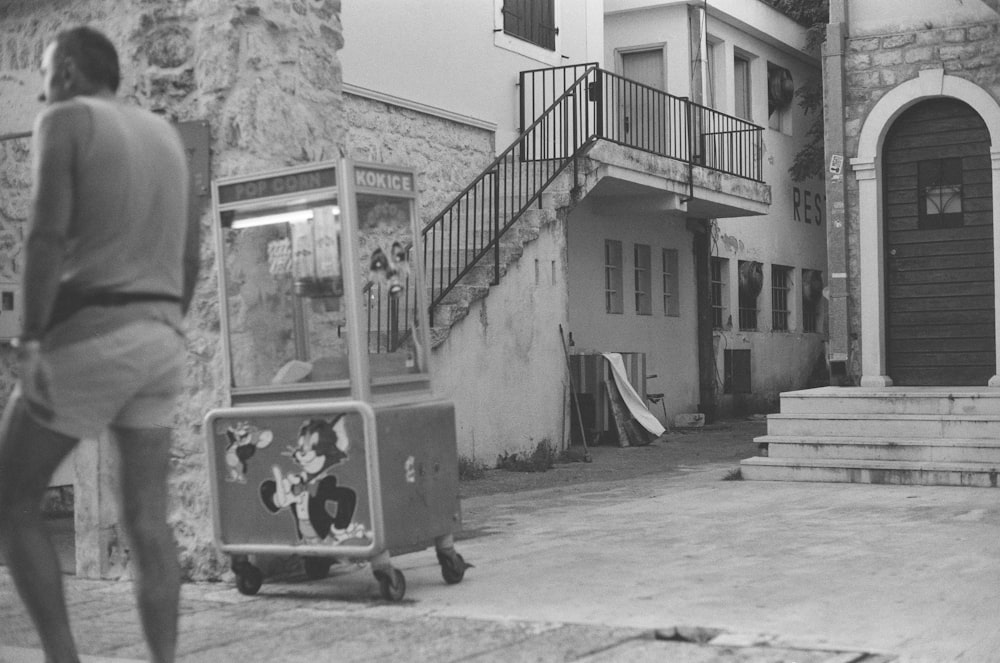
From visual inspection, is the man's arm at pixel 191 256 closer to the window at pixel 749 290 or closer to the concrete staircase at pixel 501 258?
the concrete staircase at pixel 501 258

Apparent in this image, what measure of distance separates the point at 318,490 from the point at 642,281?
15.3 meters

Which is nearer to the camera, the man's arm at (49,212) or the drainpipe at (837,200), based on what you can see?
the man's arm at (49,212)

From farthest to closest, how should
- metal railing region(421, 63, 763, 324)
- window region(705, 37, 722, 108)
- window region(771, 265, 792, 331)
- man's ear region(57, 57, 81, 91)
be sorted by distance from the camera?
window region(771, 265, 792, 331) < window region(705, 37, 722, 108) < metal railing region(421, 63, 763, 324) < man's ear region(57, 57, 81, 91)

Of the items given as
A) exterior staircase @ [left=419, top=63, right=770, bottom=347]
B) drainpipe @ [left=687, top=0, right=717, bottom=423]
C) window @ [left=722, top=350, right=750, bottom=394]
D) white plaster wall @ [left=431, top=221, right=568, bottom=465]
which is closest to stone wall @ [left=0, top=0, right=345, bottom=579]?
exterior staircase @ [left=419, top=63, right=770, bottom=347]

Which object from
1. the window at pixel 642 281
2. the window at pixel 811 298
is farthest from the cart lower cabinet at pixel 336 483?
the window at pixel 811 298

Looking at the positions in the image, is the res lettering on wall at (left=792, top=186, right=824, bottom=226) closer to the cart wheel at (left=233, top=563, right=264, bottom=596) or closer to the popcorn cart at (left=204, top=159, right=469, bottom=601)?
the popcorn cart at (left=204, top=159, right=469, bottom=601)

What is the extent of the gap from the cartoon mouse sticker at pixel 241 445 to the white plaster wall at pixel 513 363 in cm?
689

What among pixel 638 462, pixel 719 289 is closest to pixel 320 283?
pixel 638 462

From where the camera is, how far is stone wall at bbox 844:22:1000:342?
13719 mm

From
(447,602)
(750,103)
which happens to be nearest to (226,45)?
(447,602)

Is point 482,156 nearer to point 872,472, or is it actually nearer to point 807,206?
point 872,472

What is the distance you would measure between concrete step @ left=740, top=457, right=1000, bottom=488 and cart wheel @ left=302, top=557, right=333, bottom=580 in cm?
617

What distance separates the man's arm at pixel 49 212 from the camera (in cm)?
368

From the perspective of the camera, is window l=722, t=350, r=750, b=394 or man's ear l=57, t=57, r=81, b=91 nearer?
man's ear l=57, t=57, r=81, b=91
